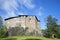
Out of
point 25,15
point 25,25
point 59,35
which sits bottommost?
point 59,35

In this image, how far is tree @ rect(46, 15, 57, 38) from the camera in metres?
82.5

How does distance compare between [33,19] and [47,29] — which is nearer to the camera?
[47,29]

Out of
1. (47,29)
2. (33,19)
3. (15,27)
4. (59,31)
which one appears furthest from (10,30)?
A: (59,31)

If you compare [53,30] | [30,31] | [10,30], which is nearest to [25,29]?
[30,31]

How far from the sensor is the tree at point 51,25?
271 ft

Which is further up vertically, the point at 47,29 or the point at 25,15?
the point at 25,15

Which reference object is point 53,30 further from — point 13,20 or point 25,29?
point 13,20

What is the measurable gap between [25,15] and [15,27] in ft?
36.0

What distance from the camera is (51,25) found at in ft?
287

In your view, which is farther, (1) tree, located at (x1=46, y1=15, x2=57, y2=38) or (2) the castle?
(2) the castle

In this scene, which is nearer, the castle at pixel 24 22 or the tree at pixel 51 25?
the tree at pixel 51 25

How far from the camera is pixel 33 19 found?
93.1 meters

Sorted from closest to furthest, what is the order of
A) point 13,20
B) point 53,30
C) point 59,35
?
point 59,35
point 53,30
point 13,20

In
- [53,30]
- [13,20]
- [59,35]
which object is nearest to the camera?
[59,35]
